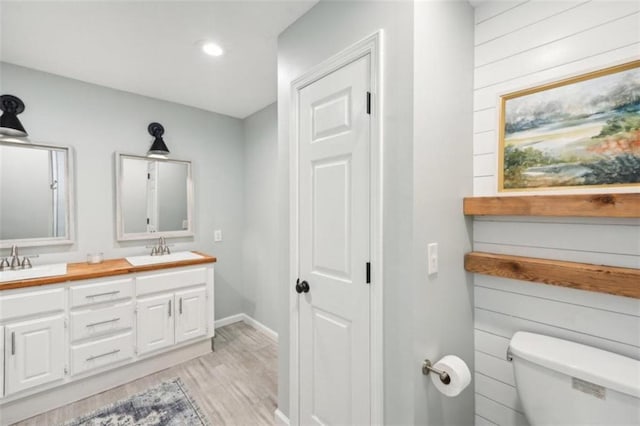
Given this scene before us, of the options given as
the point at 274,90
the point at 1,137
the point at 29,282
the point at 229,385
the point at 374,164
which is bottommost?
the point at 229,385

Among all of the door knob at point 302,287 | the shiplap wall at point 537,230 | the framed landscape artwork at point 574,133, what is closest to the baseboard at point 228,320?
the door knob at point 302,287

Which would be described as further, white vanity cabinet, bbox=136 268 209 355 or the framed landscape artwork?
white vanity cabinet, bbox=136 268 209 355

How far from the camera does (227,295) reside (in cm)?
335

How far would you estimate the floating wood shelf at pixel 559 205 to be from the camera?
39.4 inches

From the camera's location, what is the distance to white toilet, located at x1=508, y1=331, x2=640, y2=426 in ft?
3.10

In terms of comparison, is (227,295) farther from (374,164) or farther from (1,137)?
(374,164)

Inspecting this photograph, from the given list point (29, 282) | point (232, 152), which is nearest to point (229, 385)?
point (29, 282)

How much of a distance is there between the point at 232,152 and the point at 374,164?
8.34 feet

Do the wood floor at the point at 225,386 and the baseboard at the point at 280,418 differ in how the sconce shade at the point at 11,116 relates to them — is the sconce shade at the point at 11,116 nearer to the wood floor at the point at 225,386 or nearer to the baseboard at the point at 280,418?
the wood floor at the point at 225,386

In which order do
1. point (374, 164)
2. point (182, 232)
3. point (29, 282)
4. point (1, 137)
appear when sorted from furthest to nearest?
point (182, 232) → point (1, 137) → point (29, 282) → point (374, 164)

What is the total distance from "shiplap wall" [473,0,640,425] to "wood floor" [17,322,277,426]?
143cm

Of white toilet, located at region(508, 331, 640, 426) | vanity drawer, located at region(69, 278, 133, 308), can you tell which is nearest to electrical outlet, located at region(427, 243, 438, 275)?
white toilet, located at region(508, 331, 640, 426)

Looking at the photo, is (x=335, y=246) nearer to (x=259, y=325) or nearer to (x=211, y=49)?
(x=211, y=49)

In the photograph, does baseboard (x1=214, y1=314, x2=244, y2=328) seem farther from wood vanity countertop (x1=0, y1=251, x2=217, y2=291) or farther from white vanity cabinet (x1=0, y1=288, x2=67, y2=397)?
white vanity cabinet (x1=0, y1=288, x2=67, y2=397)
